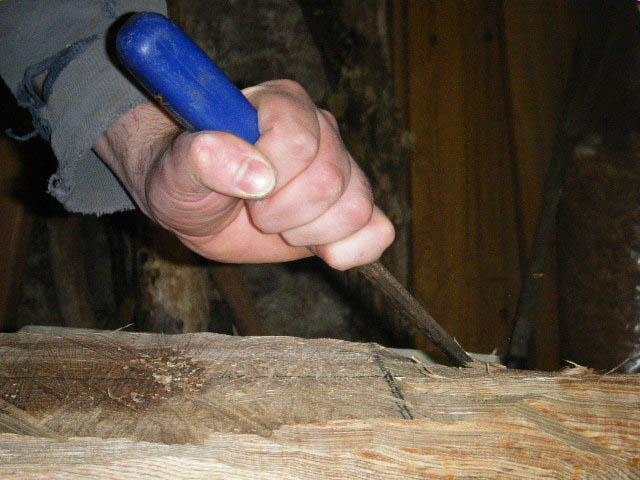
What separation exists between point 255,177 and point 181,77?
153mm

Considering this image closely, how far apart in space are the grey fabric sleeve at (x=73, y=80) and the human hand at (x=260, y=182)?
0.05 m

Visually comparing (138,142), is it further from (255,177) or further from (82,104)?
(255,177)

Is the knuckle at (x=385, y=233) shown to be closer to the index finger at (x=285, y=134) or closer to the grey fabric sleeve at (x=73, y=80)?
the index finger at (x=285, y=134)

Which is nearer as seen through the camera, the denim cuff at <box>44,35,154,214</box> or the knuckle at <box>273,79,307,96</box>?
the knuckle at <box>273,79,307,96</box>

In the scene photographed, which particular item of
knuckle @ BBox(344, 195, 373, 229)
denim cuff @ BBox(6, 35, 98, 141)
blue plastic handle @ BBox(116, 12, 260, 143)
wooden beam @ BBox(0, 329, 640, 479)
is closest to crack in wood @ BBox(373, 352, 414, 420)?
wooden beam @ BBox(0, 329, 640, 479)

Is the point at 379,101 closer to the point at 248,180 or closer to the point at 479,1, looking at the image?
the point at 479,1

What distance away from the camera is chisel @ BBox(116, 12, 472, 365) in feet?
1.78

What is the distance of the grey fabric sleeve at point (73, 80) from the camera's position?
1.00m

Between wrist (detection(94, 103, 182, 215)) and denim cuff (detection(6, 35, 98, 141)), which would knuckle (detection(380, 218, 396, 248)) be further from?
denim cuff (detection(6, 35, 98, 141))

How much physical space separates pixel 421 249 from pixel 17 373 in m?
1.84

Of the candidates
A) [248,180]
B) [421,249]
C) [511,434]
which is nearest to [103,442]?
[248,180]

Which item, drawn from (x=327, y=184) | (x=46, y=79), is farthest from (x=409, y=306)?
(x=46, y=79)

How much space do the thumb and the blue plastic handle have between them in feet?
0.07

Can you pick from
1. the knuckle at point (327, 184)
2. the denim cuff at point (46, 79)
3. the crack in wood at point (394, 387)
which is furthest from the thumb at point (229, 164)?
the denim cuff at point (46, 79)
